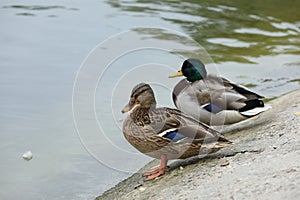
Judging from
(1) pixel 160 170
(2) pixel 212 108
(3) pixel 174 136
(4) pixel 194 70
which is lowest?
(1) pixel 160 170

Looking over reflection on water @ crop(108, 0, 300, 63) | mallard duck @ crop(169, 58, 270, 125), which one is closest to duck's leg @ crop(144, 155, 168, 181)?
mallard duck @ crop(169, 58, 270, 125)

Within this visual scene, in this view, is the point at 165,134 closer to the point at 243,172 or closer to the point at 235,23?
the point at 243,172

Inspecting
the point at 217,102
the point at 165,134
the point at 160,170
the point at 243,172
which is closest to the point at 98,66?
the point at 217,102

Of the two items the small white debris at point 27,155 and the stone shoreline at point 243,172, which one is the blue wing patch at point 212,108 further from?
the small white debris at point 27,155

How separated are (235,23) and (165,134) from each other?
23.7 feet

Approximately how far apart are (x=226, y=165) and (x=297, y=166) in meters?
0.70

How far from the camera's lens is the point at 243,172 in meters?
4.43

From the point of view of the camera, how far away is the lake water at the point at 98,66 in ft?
20.3

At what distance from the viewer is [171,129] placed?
4957mm

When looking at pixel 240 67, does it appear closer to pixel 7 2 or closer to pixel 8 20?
pixel 8 20

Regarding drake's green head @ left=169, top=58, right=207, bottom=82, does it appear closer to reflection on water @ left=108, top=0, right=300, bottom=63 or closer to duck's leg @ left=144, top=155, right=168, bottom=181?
duck's leg @ left=144, top=155, right=168, bottom=181

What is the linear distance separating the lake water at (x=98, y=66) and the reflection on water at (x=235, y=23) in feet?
0.07

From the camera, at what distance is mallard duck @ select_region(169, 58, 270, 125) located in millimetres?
5938

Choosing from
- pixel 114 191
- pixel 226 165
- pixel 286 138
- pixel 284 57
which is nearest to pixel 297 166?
pixel 226 165
